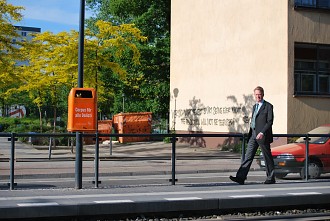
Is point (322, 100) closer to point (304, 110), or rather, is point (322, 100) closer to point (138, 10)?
point (304, 110)

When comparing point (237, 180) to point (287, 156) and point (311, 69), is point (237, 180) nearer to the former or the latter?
point (287, 156)

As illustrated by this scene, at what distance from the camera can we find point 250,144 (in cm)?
1133

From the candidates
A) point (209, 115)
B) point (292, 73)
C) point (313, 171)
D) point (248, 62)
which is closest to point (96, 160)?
point (313, 171)

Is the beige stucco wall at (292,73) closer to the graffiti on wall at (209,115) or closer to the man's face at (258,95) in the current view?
the graffiti on wall at (209,115)

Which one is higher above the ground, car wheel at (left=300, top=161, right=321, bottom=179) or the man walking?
the man walking

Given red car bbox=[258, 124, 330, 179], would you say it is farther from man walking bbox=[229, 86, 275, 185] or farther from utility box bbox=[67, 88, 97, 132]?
utility box bbox=[67, 88, 97, 132]

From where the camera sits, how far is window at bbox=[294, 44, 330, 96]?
82.2 ft

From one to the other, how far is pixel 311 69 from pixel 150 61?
1458 cm

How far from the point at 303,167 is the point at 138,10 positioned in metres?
29.9

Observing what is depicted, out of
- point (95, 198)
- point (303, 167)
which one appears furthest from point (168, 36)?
point (95, 198)

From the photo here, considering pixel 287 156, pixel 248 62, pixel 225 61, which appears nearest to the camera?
pixel 287 156

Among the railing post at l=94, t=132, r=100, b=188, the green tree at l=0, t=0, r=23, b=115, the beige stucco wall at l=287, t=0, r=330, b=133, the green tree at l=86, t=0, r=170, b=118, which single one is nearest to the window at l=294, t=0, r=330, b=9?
the beige stucco wall at l=287, t=0, r=330, b=133

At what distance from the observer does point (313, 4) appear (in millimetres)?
25141

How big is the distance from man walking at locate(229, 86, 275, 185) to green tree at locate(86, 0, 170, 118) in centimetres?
2597
